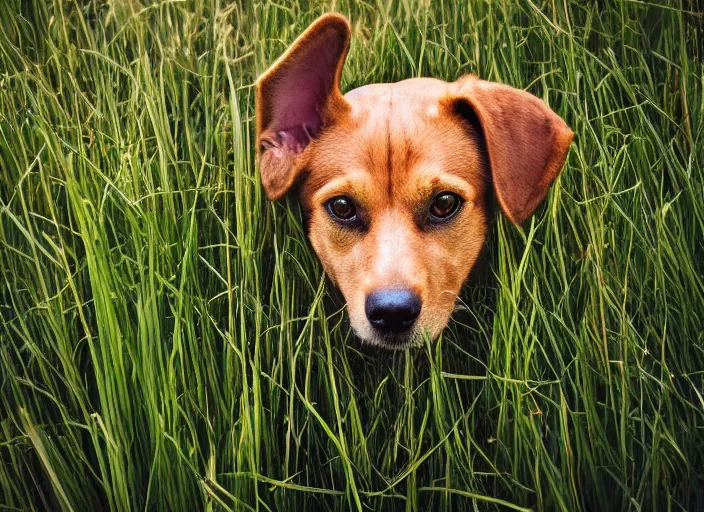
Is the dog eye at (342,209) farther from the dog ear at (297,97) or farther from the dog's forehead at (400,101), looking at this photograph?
the dog's forehead at (400,101)

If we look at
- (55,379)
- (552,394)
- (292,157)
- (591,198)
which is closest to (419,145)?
(292,157)

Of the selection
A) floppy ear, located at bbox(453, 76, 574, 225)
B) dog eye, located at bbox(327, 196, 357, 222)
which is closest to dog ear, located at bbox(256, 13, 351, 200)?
dog eye, located at bbox(327, 196, 357, 222)

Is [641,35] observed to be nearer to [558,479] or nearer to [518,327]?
[518,327]

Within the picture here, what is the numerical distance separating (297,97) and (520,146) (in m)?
0.79

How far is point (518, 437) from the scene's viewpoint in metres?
2.36

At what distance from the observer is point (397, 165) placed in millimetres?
2504

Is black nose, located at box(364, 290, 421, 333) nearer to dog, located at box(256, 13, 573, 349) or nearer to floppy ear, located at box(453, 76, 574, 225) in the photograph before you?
dog, located at box(256, 13, 573, 349)

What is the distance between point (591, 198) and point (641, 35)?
0.78 metres

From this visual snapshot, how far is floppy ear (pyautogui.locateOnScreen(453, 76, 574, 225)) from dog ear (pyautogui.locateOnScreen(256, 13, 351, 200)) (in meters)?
0.47

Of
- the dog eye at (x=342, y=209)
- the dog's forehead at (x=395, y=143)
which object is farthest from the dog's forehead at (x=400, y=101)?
the dog eye at (x=342, y=209)

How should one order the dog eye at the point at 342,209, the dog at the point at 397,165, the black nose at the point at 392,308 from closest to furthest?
1. the black nose at the point at 392,308
2. the dog at the point at 397,165
3. the dog eye at the point at 342,209

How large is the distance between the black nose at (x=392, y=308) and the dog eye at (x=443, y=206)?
0.36 m

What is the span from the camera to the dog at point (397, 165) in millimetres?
2441

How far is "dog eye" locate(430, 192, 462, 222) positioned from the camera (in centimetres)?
252
